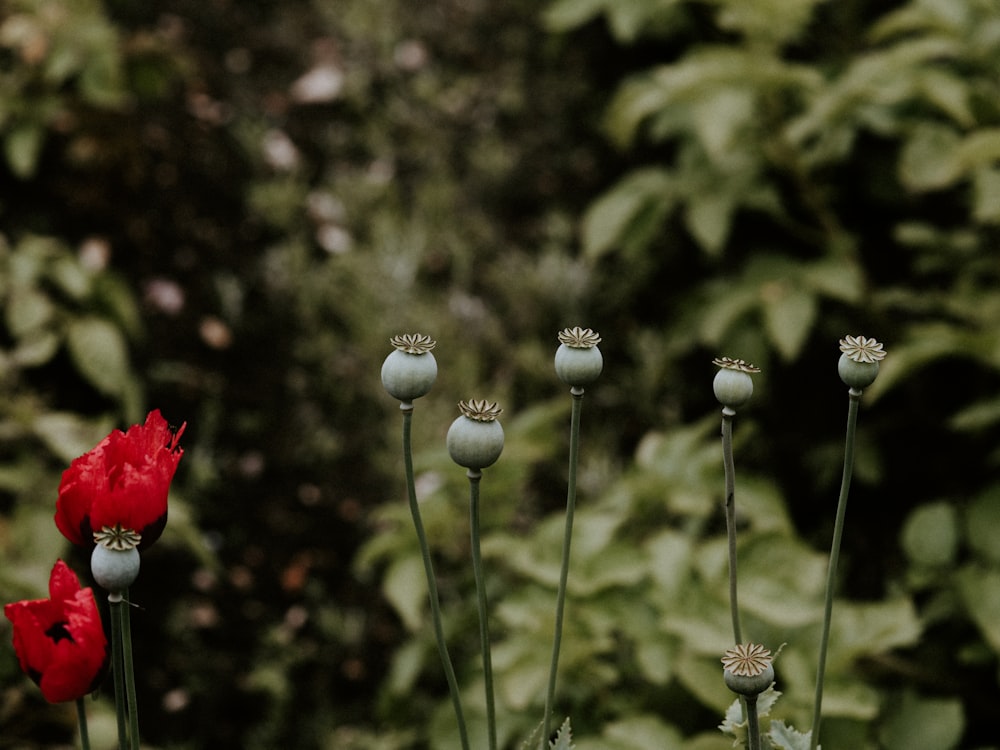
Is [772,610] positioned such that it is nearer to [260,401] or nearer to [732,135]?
[732,135]

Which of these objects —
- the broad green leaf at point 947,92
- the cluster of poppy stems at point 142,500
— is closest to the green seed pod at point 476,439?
the cluster of poppy stems at point 142,500

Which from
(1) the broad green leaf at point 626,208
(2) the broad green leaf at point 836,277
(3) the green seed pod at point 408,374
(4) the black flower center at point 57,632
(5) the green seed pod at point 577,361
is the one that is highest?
(1) the broad green leaf at point 626,208

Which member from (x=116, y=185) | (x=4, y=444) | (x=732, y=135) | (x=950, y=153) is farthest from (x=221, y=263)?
(x=950, y=153)

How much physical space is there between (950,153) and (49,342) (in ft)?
7.63

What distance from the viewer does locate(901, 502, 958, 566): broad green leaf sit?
203cm

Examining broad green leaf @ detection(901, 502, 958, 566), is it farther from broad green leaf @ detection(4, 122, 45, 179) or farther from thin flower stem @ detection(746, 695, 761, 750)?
broad green leaf @ detection(4, 122, 45, 179)

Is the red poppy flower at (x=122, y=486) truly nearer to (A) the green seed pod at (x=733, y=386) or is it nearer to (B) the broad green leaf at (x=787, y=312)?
(A) the green seed pod at (x=733, y=386)

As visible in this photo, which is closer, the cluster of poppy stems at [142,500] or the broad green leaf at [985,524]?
the cluster of poppy stems at [142,500]

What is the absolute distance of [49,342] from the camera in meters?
2.46

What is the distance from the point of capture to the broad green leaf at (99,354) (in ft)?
8.16

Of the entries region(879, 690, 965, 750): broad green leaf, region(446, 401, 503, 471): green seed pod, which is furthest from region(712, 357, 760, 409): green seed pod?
region(879, 690, 965, 750): broad green leaf

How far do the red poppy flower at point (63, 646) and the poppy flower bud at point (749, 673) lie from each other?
474mm

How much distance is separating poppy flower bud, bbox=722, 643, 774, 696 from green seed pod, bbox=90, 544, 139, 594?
0.44 meters

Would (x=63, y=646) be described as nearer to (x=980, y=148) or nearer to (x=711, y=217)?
(x=980, y=148)
